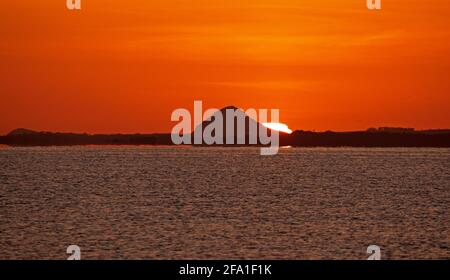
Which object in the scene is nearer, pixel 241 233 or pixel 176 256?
pixel 176 256

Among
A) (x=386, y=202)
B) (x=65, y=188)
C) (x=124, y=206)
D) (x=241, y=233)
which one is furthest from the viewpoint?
(x=65, y=188)

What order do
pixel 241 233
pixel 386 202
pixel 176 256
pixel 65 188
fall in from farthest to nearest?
1. pixel 65 188
2. pixel 386 202
3. pixel 241 233
4. pixel 176 256

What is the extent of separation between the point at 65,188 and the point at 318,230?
55.1 meters

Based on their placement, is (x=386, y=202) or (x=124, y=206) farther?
(x=386, y=202)

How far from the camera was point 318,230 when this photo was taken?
5816cm

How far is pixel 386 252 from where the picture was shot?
48.5m

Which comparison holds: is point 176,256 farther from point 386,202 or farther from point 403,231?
point 386,202

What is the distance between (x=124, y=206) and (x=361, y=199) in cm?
2594

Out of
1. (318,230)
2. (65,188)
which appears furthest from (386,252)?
(65,188)

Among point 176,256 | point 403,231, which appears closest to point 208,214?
point 403,231
